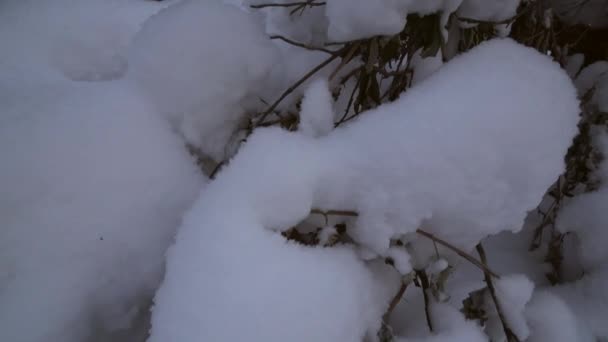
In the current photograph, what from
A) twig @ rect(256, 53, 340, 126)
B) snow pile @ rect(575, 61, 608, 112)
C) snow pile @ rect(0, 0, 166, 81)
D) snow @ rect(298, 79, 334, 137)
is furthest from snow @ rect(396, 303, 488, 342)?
snow pile @ rect(0, 0, 166, 81)

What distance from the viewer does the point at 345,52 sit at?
979mm

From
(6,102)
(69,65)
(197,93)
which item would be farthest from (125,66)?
(197,93)

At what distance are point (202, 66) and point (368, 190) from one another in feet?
1.77

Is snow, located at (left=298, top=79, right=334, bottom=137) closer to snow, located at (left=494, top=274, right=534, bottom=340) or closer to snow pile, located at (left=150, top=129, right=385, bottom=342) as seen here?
snow pile, located at (left=150, top=129, right=385, bottom=342)

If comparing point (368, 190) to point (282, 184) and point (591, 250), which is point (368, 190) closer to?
point (282, 184)

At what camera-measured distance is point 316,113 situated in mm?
827

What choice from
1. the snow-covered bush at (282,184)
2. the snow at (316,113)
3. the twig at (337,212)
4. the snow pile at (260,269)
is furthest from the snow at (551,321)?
the snow at (316,113)

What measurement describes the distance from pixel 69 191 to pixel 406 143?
691 millimetres

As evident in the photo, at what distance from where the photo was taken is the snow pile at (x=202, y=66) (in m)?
0.99

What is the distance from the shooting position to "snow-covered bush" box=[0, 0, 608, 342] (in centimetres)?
66

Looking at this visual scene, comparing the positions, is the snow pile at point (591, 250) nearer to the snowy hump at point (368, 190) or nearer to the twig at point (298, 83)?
the snowy hump at point (368, 190)

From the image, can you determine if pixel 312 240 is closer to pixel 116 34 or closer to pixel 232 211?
pixel 232 211

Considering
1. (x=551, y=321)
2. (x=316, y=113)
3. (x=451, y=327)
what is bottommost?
(x=551, y=321)

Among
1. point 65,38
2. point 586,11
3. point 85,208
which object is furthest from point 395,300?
point 65,38
